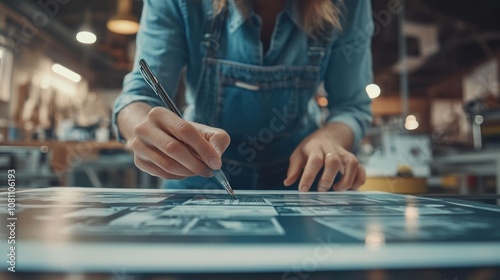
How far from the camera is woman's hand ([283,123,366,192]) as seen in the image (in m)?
0.62

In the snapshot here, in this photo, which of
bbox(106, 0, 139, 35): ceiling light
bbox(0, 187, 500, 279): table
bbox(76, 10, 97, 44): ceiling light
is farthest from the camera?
bbox(76, 10, 97, 44): ceiling light

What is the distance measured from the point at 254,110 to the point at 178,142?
12.7 inches

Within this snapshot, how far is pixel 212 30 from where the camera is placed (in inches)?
29.3

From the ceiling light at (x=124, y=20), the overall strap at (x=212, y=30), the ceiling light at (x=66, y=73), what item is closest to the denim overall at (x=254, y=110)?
the overall strap at (x=212, y=30)

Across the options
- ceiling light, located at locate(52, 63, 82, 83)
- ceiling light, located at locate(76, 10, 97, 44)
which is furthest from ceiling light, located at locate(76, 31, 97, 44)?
ceiling light, located at locate(52, 63, 82, 83)

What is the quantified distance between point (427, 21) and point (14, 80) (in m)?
5.14

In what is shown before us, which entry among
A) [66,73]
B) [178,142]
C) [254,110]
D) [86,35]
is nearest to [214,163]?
[178,142]

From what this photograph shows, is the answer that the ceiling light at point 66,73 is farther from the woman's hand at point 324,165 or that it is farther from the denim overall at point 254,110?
the woman's hand at point 324,165

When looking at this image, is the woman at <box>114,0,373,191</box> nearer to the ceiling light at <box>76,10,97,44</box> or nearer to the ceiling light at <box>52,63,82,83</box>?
the ceiling light at <box>76,10,97,44</box>

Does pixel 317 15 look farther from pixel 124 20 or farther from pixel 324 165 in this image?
pixel 124 20

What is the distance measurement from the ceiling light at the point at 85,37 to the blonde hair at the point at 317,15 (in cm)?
445

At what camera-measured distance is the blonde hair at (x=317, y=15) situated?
77 cm

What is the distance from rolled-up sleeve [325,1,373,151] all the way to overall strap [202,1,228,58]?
0.24 metres

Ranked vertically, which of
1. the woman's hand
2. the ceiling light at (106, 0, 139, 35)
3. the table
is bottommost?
the table
